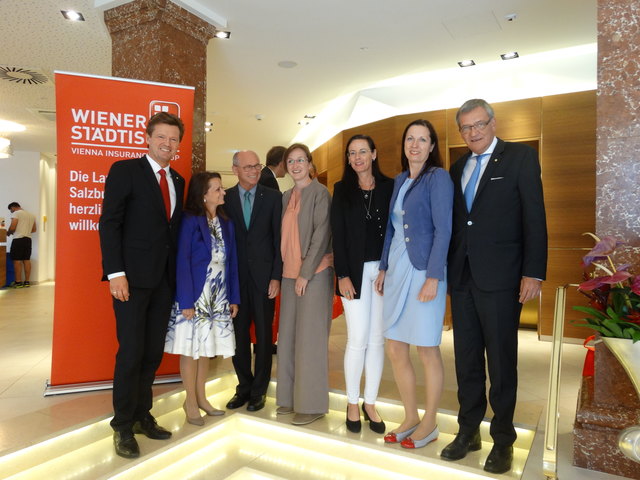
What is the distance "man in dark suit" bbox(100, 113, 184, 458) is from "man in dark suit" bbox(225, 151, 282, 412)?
1.92ft

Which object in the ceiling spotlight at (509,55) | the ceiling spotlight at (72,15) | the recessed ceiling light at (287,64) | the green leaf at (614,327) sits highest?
the ceiling spotlight at (509,55)

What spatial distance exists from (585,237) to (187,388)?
4.94 m

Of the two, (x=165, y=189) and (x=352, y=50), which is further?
(x=352, y=50)

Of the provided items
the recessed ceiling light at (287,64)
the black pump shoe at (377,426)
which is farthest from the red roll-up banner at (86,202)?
the recessed ceiling light at (287,64)

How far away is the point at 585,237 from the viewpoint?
18.7 feet

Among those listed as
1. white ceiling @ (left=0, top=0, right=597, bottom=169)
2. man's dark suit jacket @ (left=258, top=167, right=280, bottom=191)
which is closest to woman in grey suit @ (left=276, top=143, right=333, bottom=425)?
man's dark suit jacket @ (left=258, top=167, right=280, bottom=191)

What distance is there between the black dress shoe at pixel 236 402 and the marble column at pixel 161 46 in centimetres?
209

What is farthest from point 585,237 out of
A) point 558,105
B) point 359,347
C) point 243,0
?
point 243,0

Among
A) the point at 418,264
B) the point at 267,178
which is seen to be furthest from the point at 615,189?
the point at 267,178

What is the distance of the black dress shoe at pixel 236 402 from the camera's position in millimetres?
3361

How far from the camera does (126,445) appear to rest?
8.66 feet

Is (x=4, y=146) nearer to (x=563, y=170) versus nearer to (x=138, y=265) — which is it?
(x=138, y=265)

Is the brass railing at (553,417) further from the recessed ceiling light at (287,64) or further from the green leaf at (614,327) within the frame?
the recessed ceiling light at (287,64)

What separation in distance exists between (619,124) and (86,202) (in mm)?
3424
